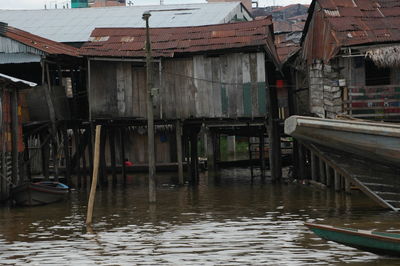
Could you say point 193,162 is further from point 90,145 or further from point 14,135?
point 14,135

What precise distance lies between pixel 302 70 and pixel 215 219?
35.4ft

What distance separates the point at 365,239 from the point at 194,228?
5.55m

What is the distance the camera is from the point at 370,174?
17.9 m

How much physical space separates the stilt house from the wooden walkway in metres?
4.80

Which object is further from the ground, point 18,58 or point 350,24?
point 350,24

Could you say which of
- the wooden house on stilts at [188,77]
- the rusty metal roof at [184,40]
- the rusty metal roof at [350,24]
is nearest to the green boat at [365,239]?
the rusty metal roof at [350,24]

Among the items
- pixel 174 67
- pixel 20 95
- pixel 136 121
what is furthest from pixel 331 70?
pixel 20 95

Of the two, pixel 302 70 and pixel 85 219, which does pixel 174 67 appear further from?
pixel 85 219

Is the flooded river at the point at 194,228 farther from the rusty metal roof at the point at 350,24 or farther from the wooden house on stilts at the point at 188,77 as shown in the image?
the rusty metal roof at the point at 350,24

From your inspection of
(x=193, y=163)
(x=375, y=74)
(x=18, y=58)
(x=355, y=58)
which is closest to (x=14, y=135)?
(x=18, y=58)

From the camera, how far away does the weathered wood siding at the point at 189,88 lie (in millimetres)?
27297

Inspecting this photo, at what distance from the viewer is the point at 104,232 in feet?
55.0

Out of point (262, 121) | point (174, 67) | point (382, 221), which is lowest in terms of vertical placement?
point (382, 221)

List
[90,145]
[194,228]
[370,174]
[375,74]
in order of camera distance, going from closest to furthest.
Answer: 1. [194,228]
2. [370,174]
3. [375,74]
4. [90,145]
